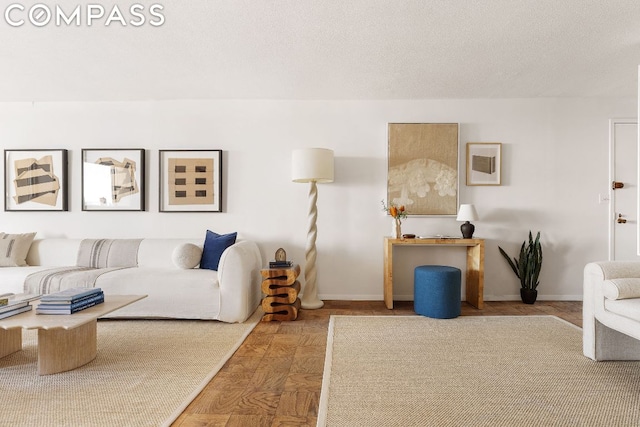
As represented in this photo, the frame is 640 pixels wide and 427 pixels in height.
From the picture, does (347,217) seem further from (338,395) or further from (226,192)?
(338,395)

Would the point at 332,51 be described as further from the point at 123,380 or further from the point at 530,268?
the point at 530,268

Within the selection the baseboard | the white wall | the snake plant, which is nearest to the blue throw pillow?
the white wall

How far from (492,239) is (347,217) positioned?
1667mm

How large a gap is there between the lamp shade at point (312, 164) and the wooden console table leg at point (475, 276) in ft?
5.66

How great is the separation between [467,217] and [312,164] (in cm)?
171

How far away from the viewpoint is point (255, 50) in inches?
120

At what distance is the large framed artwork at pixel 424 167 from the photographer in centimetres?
429

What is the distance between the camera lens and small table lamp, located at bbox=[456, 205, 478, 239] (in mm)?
4004

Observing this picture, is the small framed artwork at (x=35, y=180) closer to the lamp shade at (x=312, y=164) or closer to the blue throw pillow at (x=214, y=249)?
the blue throw pillow at (x=214, y=249)

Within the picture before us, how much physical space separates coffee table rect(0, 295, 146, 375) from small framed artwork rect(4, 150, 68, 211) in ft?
7.74

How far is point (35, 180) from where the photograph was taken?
4.42 metres

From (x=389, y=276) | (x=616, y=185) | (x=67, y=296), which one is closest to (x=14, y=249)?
(x=67, y=296)

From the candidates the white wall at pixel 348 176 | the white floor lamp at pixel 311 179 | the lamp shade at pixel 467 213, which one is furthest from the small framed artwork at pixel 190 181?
the lamp shade at pixel 467 213

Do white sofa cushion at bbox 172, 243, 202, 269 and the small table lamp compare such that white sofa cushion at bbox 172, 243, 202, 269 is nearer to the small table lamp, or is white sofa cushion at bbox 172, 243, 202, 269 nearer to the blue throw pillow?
the blue throw pillow
